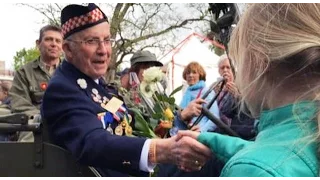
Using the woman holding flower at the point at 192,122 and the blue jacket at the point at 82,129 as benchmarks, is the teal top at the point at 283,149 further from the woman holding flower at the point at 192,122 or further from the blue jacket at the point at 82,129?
the blue jacket at the point at 82,129

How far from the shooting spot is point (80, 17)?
219cm

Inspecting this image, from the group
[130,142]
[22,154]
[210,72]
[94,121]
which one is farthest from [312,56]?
[210,72]

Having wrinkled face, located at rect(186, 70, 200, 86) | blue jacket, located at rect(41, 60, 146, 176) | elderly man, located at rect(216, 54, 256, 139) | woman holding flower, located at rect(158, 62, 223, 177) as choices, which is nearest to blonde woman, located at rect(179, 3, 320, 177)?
woman holding flower, located at rect(158, 62, 223, 177)

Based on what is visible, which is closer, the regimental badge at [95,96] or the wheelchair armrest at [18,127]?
the wheelchair armrest at [18,127]

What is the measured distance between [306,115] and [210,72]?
738 cm

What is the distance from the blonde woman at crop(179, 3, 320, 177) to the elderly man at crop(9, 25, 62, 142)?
6.94 feet

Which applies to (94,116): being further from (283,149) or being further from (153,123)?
(283,149)

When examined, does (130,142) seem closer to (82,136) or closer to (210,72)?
(82,136)

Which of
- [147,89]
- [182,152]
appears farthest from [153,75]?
[182,152]

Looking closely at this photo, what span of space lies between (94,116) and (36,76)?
151 centimetres

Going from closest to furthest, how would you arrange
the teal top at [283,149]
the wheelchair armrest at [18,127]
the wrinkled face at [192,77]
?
1. the teal top at [283,149]
2. the wheelchair armrest at [18,127]
3. the wrinkled face at [192,77]

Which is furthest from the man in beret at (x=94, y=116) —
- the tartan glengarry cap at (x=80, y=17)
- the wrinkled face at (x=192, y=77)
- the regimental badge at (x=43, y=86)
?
the wrinkled face at (x=192, y=77)

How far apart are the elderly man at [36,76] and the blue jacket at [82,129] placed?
914 millimetres

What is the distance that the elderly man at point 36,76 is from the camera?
309cm
